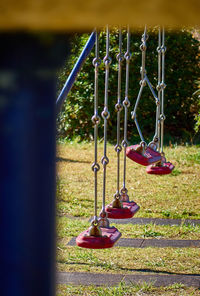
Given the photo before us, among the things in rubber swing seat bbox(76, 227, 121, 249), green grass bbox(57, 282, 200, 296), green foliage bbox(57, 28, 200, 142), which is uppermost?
green foliage bbox(57, 28, 200, 142)

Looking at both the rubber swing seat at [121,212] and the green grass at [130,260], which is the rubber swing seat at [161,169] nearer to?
the green grass at [130,260]

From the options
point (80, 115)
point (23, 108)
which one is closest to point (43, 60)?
point (23, 108)

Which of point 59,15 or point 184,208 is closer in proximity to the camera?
point 59,15

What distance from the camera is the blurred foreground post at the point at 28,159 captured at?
37 cm

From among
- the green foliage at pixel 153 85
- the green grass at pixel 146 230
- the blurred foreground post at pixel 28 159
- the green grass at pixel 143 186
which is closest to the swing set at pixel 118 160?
the green grass at pixel 146 230

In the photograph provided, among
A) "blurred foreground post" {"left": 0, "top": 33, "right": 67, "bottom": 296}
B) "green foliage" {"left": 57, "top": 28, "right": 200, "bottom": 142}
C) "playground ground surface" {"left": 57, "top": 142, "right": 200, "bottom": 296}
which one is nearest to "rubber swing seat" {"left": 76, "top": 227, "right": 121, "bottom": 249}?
"playground ground surface" {"left": 57, "top": 142, "right": 200, "bottom": 296}

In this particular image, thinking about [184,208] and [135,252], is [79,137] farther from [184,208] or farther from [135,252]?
[135,252]

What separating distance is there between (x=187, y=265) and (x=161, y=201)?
185 centimetres

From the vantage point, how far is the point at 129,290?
9.56 ft

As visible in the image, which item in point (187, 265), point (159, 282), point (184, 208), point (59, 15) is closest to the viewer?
point (59, 15)

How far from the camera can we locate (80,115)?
884cm

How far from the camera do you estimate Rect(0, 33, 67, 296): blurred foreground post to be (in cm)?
37

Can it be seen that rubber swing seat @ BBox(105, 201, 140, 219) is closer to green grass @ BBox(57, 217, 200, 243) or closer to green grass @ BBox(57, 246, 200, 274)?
green grass @ BBox(57, 246, 200, 274)

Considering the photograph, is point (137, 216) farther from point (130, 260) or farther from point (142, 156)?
point (142, 156)
